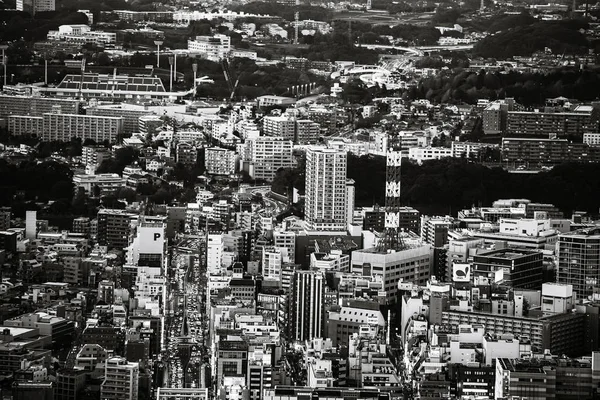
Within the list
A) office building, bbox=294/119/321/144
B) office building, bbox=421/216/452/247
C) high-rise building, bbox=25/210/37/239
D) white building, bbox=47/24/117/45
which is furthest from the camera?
white building, bbox=47/24/117/45

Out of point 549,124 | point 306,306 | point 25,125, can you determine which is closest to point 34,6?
point 25,125

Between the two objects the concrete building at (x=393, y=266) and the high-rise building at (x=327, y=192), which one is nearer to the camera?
the concrete building at (x=393, y=266)

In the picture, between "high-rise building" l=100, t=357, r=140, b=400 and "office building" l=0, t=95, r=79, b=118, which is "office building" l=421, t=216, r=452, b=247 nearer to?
"high-rise building" l=100, t=357, r=140, b=400

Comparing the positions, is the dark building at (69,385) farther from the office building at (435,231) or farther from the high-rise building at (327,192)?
the high-rise building at (327,192)

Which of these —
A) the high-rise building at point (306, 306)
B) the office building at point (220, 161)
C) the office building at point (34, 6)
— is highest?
the office building at point (34, 6)

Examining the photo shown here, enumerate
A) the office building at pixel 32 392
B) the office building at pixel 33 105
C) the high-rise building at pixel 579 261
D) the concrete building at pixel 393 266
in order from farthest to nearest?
the office building at pixel 33 105 → the high-rise building at pixel 579 261 → the concrete building at pixel 393 266 → the office building at pixel 32 392

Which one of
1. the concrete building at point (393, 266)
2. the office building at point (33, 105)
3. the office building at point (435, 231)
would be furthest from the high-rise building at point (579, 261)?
the office building at point (33, 105)

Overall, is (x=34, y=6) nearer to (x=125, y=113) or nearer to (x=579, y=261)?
(x=125, y=113)

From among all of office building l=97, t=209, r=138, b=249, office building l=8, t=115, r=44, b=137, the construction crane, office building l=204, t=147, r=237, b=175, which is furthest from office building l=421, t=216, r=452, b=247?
the construction crane
